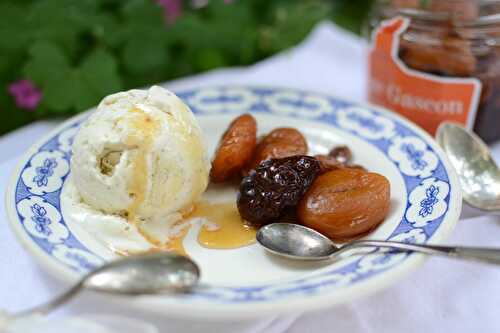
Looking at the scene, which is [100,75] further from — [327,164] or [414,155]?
[414,155]

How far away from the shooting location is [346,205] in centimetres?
111

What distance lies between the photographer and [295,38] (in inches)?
83.5

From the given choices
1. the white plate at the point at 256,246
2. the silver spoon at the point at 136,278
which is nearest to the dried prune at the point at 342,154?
the white plate at the point at 256,246

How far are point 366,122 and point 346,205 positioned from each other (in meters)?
0.46

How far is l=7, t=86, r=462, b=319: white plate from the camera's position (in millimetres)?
868

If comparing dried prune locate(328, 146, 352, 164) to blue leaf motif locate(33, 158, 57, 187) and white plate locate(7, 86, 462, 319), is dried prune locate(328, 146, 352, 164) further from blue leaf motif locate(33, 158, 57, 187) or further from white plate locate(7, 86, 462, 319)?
blue leaf motif locate(33, 158, 57, 187)

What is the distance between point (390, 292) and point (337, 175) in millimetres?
262

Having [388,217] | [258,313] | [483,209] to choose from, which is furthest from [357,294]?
[483,209]

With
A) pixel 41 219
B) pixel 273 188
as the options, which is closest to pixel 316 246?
pixel 273 188

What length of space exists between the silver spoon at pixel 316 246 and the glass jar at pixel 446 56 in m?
0.64

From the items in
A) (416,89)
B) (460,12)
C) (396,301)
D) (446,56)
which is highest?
(460,12)

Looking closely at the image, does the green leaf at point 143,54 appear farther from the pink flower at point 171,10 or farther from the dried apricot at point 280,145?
the dried apricot at point 280,145

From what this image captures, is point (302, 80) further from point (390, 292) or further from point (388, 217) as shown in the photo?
point (390, 292)

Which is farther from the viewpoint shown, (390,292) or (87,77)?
Answer: (87,77)
